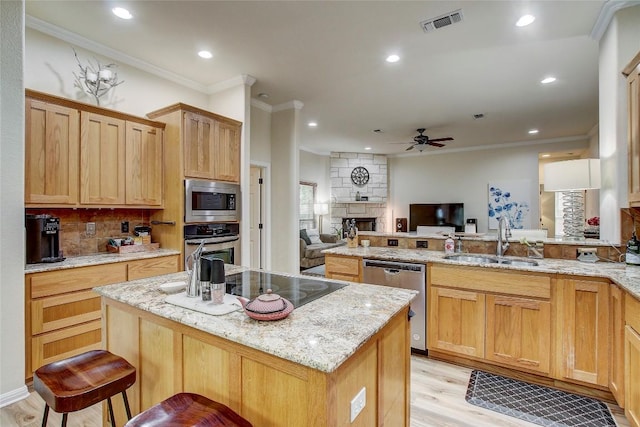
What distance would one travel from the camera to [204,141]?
3.52 meters

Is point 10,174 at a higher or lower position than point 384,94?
lower

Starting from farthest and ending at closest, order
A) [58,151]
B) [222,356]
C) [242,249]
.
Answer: [242,249] < [58,151] < [222,356]

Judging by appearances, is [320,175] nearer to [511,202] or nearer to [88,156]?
[511,202]

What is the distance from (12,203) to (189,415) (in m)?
2.15

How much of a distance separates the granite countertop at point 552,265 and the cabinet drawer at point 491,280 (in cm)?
6

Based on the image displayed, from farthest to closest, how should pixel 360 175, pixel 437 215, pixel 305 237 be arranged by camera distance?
pixel 360 175 → pixel 437 215 → pixel 305 237

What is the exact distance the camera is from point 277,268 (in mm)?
4953

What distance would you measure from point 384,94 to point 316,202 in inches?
169

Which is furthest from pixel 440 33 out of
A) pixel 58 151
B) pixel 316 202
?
pixel 316 202

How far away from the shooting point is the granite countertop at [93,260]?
95.6 inches

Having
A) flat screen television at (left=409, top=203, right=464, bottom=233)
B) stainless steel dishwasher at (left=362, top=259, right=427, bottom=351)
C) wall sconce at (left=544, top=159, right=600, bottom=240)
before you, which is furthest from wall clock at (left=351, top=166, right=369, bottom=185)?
stainless steel dishwasher at (left=362, top=259, right=427, bottom=351)

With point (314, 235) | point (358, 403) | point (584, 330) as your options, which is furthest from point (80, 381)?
point (314, 235)

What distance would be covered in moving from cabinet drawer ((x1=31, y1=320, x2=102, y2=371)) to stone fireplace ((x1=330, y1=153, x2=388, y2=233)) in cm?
A: 627

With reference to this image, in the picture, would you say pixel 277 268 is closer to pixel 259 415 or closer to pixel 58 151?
pixel 58 151
